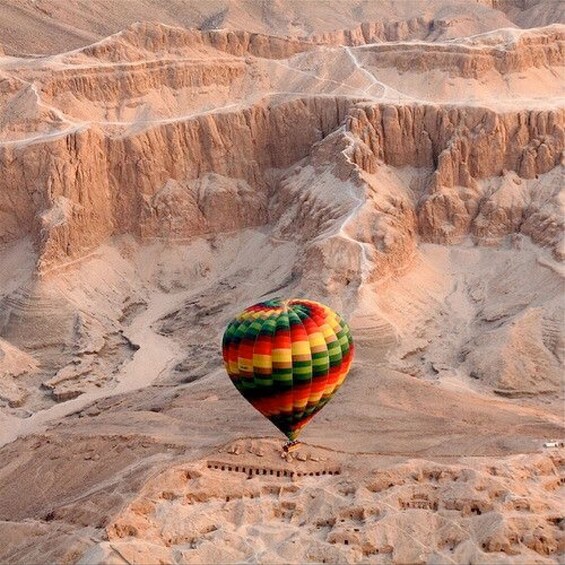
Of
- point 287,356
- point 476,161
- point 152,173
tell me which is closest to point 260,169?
point 152,173

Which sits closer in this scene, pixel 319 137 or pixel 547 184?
pixel 547 184

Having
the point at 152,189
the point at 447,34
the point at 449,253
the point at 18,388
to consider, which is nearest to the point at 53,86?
the point at 152,189

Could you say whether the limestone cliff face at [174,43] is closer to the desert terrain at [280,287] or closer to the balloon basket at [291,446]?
the desert terrain at [280,287]

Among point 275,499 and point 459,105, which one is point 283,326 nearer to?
point 275,499

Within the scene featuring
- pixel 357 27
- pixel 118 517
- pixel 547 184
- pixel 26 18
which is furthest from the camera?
pixel 357 27

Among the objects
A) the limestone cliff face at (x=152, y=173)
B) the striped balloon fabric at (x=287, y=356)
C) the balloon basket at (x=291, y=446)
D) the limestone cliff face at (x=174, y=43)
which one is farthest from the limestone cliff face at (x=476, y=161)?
the balloon basket at (x=291, y=446)

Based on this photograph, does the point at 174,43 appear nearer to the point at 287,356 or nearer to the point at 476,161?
the point at 476,161
